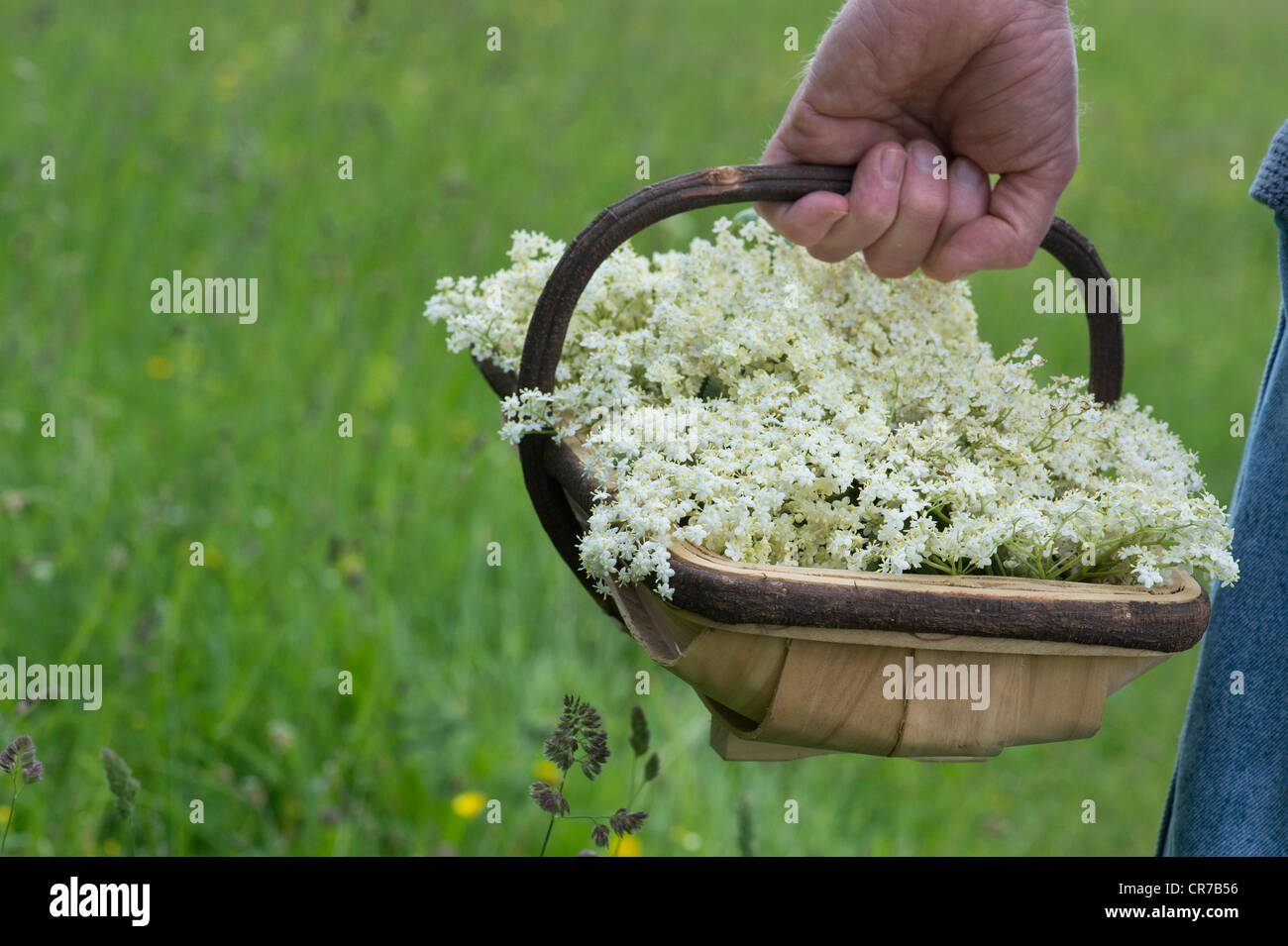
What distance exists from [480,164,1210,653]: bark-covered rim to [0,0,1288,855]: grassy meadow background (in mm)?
717

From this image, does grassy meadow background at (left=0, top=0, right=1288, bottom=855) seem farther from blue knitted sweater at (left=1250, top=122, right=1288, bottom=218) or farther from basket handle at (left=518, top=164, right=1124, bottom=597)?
blue knitted sweater at (left=1250, top=122, right=1288, bottom=218)

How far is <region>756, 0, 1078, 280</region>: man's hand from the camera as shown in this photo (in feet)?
4.34

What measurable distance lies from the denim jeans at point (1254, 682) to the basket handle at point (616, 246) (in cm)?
24

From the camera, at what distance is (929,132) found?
4.81 ft

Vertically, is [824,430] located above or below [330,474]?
above

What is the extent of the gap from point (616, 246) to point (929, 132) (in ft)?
1.70

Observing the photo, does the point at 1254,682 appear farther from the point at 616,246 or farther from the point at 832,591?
the point at 616,246

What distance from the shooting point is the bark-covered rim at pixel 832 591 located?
0.97m

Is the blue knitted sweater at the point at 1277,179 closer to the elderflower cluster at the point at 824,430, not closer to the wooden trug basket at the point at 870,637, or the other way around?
the elderflower cluster at the point at 824,430

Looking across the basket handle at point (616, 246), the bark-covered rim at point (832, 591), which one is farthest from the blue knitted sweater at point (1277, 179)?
the bark-covered rim at point (832, 591)

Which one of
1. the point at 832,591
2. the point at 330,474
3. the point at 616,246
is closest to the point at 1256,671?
the point at 832,591

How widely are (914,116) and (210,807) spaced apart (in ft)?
5.58
